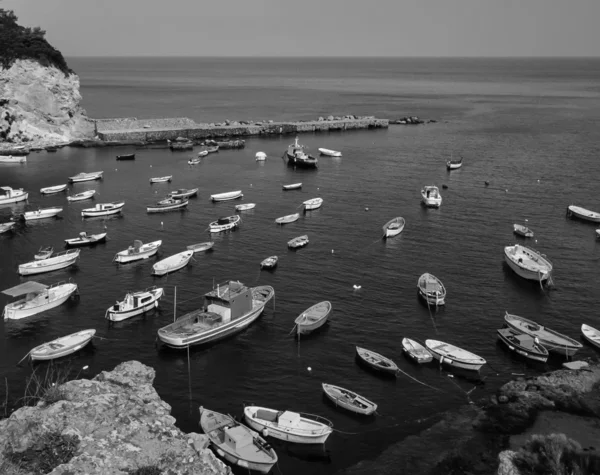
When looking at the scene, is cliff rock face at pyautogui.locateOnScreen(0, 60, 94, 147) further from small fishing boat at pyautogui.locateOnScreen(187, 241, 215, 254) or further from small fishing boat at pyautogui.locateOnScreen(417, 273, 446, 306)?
small fishing boat at pyautogui.locateOnScreen(417, 273, 446, 306)

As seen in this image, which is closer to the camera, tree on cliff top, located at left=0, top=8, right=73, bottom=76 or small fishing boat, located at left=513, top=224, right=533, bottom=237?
small fishing boat, located at left=513, top=224, right=533, bottom=237

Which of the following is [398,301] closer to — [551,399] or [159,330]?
[551,399]

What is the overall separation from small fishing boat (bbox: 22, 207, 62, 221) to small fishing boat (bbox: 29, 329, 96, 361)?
42.8 m

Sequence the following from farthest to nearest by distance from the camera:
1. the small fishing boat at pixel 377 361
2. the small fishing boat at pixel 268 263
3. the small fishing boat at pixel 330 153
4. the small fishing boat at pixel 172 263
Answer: the small fishing boat at pixel 330 153
the small fishing boat at pixel 268 263
the small fishing boat at pixel 172 263
the small fishing boat at pixel 377 361

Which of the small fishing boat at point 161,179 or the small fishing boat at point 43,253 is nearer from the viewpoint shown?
Result: the small fishing boat at point 43,253

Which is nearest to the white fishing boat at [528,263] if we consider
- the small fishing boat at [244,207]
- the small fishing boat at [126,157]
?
the small fishing boat at [244,207]

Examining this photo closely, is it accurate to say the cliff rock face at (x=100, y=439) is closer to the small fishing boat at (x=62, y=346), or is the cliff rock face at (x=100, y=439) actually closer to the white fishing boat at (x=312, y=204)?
the small fishing boat at (x=62, y=346)

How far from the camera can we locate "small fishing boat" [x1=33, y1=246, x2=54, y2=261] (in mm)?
71250

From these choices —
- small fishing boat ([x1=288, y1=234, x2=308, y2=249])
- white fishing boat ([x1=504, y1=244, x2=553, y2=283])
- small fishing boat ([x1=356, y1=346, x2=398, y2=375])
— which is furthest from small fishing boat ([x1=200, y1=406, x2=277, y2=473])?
white fishing boat ([x1=504, y1=244, x2=553, y2=283])

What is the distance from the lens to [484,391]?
47844 mm

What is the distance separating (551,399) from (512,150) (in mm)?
113304

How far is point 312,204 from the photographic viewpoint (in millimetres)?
97875

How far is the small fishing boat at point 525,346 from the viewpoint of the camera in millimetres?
52250

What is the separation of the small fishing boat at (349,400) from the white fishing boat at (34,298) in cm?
3204
